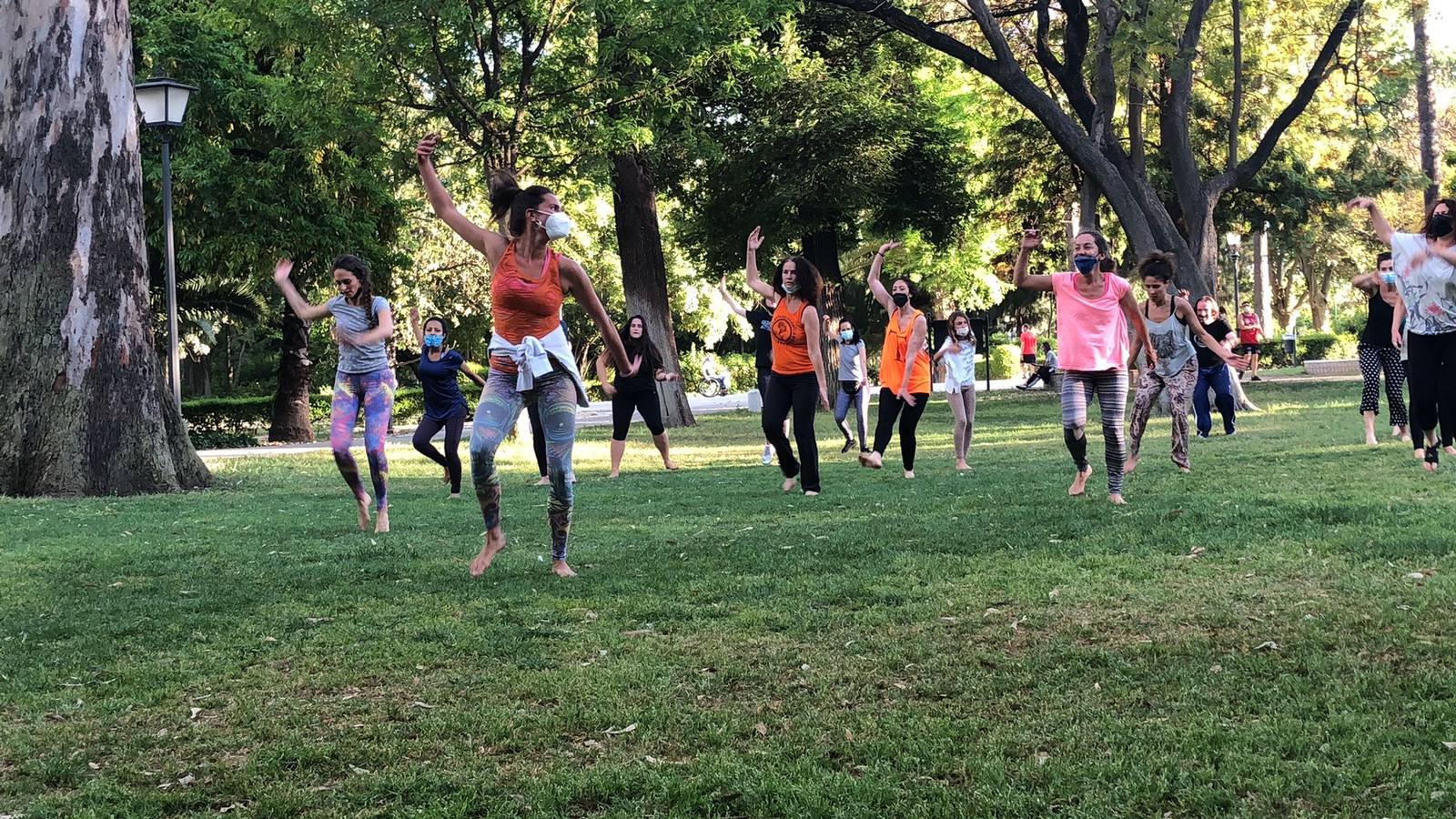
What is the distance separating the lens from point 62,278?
13.3 m

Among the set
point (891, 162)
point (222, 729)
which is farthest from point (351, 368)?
point (891, 162)

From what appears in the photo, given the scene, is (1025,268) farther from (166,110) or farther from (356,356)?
(166,110)

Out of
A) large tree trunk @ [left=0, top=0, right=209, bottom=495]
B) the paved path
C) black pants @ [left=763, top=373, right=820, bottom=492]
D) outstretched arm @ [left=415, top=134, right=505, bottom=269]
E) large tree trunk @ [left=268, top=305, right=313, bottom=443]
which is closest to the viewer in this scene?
outstretched arm @ [left=415, top=134, right=505, bottom=269]

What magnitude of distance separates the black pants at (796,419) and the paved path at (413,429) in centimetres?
166

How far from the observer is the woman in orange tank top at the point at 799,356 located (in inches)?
455

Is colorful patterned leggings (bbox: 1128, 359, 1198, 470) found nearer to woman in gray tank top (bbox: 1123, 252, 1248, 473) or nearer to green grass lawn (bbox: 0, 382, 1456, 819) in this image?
woman in gray tank top (bbox: 1123, 252, 1248, 473)

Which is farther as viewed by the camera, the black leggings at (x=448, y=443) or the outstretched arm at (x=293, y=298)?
the black leggings at (x=448, y=443)

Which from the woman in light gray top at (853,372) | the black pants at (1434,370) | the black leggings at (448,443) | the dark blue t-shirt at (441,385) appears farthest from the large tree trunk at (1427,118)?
the black leggings at (448,443)

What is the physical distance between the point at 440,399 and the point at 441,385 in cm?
14

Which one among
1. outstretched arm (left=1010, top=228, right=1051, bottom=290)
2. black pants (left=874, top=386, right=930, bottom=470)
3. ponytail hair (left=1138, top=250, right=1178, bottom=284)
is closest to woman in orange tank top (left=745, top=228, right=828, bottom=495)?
black pants (left=874, top=386, right=930, bottom=470)

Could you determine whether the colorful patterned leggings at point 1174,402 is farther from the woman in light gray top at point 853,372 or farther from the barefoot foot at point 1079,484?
the woman in light gray top at point 853,372

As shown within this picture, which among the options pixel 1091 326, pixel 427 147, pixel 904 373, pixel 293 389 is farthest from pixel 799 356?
pixel 293 389

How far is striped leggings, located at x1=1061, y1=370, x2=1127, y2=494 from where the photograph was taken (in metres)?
10.1

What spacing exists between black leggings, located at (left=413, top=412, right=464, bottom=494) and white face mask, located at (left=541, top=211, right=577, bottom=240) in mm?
6293
